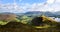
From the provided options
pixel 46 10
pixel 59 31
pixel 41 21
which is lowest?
pixel 59 31

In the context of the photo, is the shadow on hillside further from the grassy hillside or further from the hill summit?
the hill summit

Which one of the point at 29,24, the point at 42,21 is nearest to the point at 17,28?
the point at 29,24

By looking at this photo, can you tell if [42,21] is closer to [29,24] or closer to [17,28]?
[29,24]

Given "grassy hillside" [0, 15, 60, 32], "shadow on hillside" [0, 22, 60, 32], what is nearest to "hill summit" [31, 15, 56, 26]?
"grassy hillside" [0, 15, 60, 32]

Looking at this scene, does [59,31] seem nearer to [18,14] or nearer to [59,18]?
Result: [59,18]

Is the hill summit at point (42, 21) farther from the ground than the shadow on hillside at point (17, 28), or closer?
farther from the ground

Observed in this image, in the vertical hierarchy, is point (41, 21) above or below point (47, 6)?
below

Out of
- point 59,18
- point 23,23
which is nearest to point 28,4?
point 23,23

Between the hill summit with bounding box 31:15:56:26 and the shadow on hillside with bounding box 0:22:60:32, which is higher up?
the hill summit with bounding box 31:15:56:26

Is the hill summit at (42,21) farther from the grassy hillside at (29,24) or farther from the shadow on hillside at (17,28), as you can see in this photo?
the shadow on hillside at (17,28)

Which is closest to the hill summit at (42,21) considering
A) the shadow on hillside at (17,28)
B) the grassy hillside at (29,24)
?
the grassy hillside at (29,24)
